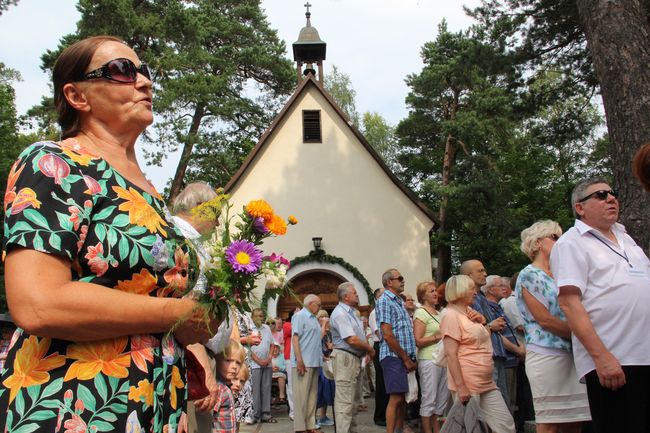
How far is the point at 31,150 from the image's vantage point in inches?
73.6

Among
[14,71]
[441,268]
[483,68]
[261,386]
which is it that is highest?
[14,71]

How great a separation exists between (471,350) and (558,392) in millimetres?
1437

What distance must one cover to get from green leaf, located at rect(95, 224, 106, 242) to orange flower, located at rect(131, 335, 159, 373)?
0.29m

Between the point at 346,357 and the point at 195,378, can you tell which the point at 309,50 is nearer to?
the point at 346,357

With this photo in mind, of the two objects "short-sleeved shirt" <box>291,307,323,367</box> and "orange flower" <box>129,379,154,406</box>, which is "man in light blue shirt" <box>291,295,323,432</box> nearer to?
"short-sleeved shirt" <box>291,307,323,367</box>

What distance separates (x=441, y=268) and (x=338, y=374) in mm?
25498

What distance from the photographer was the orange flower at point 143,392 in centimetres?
179

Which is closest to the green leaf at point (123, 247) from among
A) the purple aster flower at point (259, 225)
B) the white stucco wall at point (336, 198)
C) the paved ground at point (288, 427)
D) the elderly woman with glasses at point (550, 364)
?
Result: the purple aster flower at point (259, 225)

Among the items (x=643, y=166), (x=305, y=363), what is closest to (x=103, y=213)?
(x=643, y=166)

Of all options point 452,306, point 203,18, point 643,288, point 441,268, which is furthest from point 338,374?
point 441,268

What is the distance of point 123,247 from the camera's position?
1.84 meters

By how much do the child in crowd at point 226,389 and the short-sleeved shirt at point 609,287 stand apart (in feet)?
7.15

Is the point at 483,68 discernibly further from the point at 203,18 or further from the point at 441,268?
the point at 441,268

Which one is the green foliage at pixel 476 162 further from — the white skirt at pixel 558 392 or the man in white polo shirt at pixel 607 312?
the man in white polo shirt at pixel 607 312
